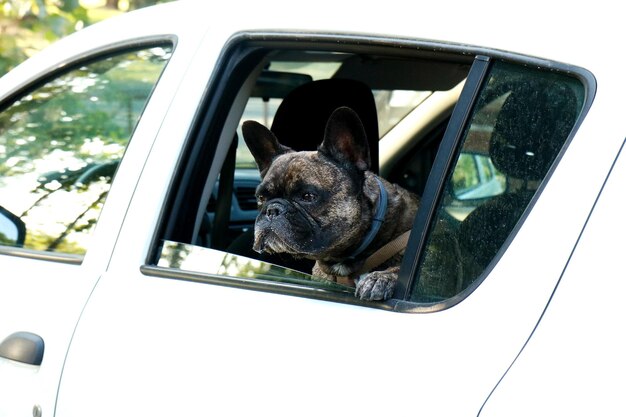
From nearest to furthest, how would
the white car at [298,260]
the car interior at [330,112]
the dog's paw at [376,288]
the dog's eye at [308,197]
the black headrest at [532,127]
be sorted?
the white car at [298,260] → the black headrest at [532,127] → the dog's paw at [376,288] → the dog's eye at [308,197] → the car interior at [330,112]

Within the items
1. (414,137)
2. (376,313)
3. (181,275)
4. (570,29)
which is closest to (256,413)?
(376,313)

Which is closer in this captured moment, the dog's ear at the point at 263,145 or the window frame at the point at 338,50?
the window frame at the point at 338,50

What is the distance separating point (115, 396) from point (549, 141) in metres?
1.38

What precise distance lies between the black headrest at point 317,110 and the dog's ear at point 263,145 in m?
0.44

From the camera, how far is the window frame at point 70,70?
3234 mm

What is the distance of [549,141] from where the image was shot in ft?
6.91

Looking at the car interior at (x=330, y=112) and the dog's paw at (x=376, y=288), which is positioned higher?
the car interior at (x=330, y=112)

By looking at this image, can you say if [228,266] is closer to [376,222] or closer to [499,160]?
[376,222]

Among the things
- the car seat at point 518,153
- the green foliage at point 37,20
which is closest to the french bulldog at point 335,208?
the car seat at point 518,153

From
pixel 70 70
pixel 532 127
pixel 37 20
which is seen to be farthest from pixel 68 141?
pixel 37 20

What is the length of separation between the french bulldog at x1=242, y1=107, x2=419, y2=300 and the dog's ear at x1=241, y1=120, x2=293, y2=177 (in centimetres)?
18

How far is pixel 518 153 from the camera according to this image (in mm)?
2209

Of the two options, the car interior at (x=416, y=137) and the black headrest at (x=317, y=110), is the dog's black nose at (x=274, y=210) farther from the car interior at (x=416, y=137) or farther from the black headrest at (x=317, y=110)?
the black headrest at (x=317, y=110)

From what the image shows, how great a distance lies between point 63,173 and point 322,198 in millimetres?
956
